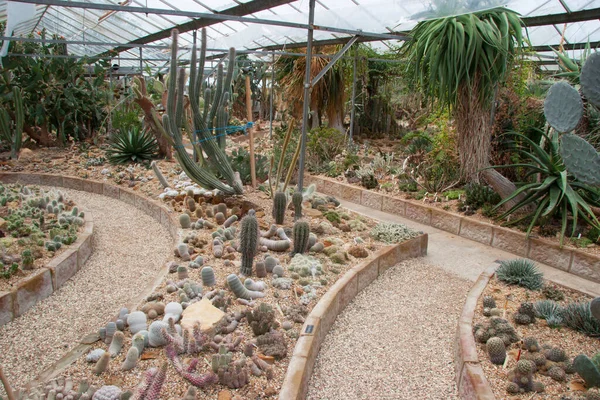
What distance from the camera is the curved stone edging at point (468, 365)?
2.47 metres

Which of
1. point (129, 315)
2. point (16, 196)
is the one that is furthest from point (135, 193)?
point (129, 315)

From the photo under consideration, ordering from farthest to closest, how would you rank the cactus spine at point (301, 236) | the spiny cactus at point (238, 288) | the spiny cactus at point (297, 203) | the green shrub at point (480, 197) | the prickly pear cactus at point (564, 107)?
the green shrub at point (480, 197) < the spiny cactus at point (297, 203) < the cactus spine at point (301, 236) < the spiny cactus at point (238, 288) < the prickly pear cactus at point (564, 107)

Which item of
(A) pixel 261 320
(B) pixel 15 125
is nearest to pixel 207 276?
(A) pixel 261 320

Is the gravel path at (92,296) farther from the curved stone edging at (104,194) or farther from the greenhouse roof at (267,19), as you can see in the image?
the greenhouse roof at (267,19)

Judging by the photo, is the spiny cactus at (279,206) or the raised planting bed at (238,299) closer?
the raised planting bed at (238,299)

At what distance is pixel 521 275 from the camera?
151 inches

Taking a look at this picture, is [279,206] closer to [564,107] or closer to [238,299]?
[238,299]

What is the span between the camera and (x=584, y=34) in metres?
8.30

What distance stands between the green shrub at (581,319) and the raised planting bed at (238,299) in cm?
146

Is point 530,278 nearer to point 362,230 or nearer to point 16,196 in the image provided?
point 362,230

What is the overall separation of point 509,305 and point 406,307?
28.6 inches

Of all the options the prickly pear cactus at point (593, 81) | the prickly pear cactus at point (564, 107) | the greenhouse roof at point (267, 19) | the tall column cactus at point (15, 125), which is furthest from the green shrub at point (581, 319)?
the tall column cactus at point (15, 125)

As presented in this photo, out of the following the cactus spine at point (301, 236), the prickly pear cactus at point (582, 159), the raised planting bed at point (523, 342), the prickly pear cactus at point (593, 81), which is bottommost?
the raised planting bed at point (523, 342)

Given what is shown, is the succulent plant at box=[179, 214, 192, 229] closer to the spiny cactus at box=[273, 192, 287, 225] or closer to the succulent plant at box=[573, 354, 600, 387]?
the spiny cactus at box=[273, 192, 287, 225]
